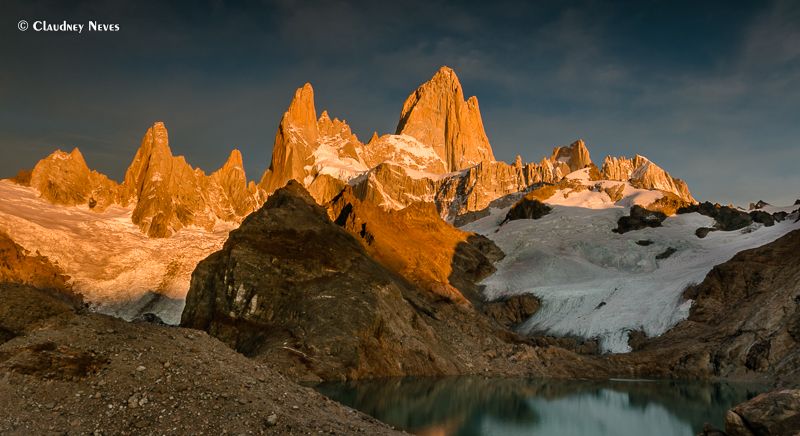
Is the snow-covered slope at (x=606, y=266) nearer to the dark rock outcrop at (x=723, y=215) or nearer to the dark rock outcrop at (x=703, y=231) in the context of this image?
the dark rock outcrop at (x=703, y=231)

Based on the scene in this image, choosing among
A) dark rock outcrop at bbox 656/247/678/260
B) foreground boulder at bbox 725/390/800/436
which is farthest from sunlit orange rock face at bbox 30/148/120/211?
foreground boulder at bbox 725/390/800/436

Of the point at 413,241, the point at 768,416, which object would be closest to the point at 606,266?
the point at 413,241

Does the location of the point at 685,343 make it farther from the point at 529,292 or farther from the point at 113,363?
the point at 113,363

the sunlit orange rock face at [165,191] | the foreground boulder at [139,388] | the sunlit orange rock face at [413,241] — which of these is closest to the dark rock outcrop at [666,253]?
the sunlit orange rock face at [413,241]

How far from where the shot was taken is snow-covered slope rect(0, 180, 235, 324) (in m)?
118

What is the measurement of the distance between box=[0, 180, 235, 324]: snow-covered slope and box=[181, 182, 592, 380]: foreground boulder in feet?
172

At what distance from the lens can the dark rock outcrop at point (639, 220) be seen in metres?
164

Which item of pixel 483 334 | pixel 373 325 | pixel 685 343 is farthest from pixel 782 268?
pixel 373 325

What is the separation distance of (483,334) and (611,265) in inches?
3095

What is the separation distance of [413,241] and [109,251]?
216 feet

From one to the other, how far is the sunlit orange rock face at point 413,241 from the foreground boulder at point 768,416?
6884 cm

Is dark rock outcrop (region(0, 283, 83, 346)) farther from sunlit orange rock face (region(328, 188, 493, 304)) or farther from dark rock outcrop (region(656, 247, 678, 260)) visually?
dark rock outcrop (region(656, 247, 678, 260))

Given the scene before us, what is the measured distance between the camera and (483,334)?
269ft

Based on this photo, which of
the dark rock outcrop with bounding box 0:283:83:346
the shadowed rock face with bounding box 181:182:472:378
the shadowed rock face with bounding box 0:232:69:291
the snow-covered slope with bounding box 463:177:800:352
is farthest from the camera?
the snow-covered slope with bounding box 463:177:800:352
